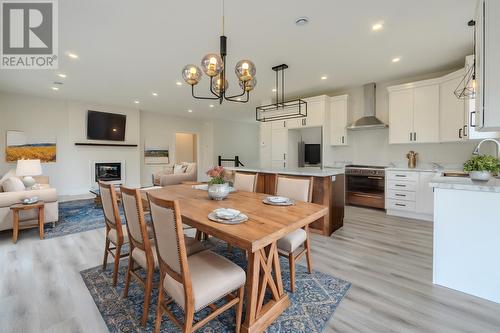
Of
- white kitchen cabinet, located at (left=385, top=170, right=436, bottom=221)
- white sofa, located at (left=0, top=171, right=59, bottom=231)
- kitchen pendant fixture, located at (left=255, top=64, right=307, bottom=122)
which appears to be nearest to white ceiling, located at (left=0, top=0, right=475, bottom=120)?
kitchen pendant fixture, located at (left=255, top=64, right=307, bottom=122)

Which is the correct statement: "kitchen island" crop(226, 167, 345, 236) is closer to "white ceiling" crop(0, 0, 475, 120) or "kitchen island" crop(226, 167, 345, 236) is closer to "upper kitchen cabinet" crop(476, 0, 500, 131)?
"upper kitchen cabinet" crop(476, 0, 500, 131)

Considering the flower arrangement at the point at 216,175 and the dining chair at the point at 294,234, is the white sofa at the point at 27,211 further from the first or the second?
the dining chair at the point at 294,234

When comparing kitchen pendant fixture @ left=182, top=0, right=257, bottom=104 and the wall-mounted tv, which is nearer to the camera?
kitchen pendant fixture @ left=182, top=0, right=257, bottom=104

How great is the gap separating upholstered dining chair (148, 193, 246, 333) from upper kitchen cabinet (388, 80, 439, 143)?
14.8 feet

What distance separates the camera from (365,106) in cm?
513

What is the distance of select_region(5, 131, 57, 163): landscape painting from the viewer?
18.9 ft

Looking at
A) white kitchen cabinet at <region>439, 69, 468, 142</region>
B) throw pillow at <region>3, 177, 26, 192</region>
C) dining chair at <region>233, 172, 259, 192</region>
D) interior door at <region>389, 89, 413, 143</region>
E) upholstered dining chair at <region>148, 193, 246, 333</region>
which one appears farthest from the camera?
interior door at <region>389, 89, 413, 143</region>

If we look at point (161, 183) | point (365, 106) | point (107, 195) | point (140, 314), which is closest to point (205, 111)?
point (161, 183)

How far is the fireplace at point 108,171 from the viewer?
7113 millimetres

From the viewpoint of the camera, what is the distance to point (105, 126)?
7117 millimetres

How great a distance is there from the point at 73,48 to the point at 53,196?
2.32m

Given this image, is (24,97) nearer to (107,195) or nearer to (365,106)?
(107,195)

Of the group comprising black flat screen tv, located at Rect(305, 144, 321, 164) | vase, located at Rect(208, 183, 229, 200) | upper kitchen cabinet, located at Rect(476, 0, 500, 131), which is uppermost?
upper kitchen cabinet, located at Rect(476, 0, 500, 131)

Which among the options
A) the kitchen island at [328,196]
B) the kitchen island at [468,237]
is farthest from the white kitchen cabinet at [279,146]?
the kitchen island at [468,237]
